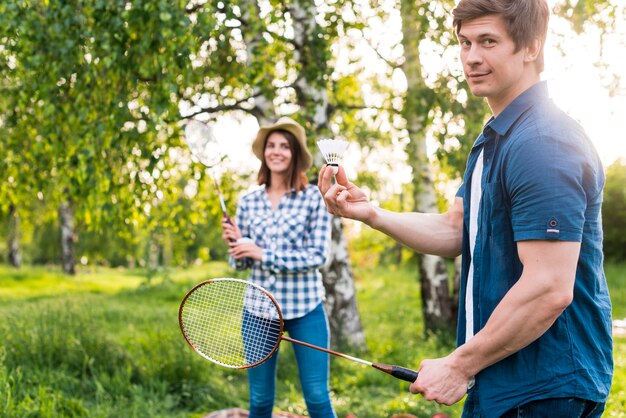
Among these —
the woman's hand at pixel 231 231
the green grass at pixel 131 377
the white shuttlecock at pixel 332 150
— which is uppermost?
the white shuttlecock at pixel 332 150

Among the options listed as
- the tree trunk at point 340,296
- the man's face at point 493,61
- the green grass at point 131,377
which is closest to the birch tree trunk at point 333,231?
the tree trunk at point 340,296

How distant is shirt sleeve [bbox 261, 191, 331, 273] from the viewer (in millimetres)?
3920

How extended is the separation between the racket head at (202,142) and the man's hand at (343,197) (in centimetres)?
306

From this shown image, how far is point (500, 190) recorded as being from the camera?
5.81 feet

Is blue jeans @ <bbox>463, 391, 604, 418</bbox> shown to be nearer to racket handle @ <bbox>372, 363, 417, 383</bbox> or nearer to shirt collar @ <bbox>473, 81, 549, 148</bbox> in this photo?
racket handle @ <bbox>372, 363, 417, 383</bbox>

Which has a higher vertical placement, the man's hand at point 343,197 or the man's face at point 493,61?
the man's face at point 493,61

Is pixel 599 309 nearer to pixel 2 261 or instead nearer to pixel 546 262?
pixel 546 262

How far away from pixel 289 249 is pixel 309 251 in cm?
15

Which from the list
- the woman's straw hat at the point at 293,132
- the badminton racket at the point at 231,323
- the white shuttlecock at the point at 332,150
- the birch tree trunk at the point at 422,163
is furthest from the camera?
the birch tree trunk at the point at 422,163

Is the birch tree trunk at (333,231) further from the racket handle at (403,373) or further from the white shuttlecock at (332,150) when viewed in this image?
the racket handle at (403,373)

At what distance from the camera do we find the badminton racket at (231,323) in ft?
10.5

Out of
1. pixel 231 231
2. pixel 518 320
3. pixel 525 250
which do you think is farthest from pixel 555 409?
pixel 231 231

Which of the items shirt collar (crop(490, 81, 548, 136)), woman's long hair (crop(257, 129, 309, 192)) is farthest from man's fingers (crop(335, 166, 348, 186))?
woman's long hair (crop(257, 129, 309, 192))

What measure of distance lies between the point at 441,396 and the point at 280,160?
8.47 ft
